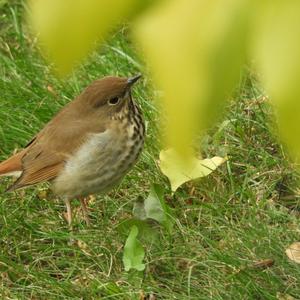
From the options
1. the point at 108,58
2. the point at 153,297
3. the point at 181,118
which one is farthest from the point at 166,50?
the point at 108,58

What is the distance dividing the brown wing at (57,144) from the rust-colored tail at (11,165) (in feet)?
0.16

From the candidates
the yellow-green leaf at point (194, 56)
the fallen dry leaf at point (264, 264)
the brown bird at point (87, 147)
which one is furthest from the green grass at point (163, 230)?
the yellow-green leaf at point (194, 56)

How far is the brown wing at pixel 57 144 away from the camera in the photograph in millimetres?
3678

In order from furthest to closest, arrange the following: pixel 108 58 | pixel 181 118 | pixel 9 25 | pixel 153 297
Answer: pixel 9 25 → pixel 108 58 → pixel 153 297 → pixel 181 118

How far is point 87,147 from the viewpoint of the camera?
360cm

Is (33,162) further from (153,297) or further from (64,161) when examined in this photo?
(153,297)

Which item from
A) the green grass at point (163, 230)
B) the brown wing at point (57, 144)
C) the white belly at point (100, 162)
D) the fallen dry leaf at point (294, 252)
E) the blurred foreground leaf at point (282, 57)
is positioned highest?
the blurred foreground leaf at point (282, 57)

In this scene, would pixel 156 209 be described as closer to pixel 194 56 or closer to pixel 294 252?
pixel 294 252

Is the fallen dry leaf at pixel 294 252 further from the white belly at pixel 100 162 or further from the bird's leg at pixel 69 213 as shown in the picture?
the bird's leg at pixel 69 213

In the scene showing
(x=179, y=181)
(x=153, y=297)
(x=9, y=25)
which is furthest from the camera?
(x=9, y=25)

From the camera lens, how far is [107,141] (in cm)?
361

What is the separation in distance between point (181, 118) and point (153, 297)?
102 inches

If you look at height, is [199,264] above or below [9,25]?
below

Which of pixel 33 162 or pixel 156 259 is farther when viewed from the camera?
pixel 33 162
